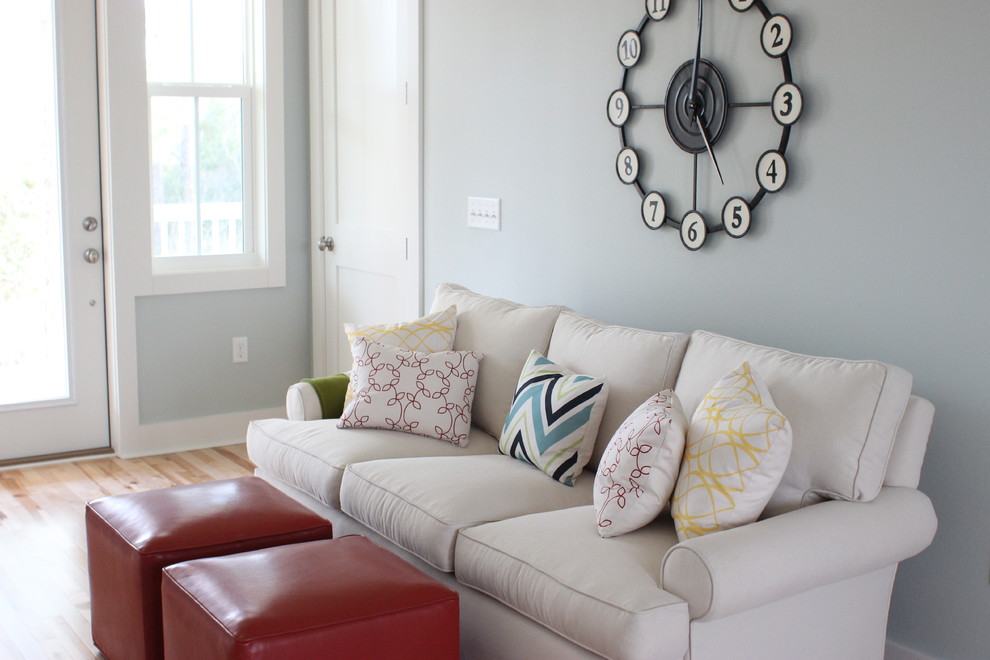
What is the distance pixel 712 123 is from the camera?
9.61 ft

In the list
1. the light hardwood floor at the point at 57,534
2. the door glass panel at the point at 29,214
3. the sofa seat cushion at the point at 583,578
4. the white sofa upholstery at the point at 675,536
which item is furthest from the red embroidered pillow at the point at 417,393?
the door glass panel at the point at 29,214

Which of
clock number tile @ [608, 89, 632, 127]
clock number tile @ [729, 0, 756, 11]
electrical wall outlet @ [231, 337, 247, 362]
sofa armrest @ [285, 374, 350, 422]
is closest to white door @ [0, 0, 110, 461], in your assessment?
electrical wall outlet @ [231, 337, 247, 362]

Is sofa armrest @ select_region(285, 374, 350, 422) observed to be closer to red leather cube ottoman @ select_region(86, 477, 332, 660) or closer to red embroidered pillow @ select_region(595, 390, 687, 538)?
red leather cube ottoman @ select_region(86, 477, 332, 660)

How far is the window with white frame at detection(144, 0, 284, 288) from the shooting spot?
4.40 meters

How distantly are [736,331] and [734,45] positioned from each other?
81 centimetres

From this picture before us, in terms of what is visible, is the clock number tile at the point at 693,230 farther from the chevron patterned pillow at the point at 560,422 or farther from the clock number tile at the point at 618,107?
the chevron patterned pillow at the point at 560,422

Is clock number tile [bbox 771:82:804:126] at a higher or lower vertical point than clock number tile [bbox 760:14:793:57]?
lower

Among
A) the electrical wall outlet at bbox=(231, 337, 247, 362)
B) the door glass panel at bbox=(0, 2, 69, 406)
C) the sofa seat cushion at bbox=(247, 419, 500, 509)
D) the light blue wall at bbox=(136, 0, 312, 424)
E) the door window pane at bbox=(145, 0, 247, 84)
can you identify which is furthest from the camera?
the electrical wall outlet at bbox=(231, 337, 247, 362)

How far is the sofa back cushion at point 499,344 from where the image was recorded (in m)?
3.14

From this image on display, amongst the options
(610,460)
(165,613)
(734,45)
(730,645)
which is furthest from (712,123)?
(165,613)

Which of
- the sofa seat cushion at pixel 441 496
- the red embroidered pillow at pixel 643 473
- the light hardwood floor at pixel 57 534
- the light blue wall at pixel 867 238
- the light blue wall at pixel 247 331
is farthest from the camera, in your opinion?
the light blue wall at pixel 247 331

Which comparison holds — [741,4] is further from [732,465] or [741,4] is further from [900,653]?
[900,653]

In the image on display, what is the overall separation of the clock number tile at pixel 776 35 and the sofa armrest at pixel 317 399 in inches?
68.0

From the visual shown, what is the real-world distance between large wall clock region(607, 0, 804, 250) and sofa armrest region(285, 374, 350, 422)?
3.87 ft
